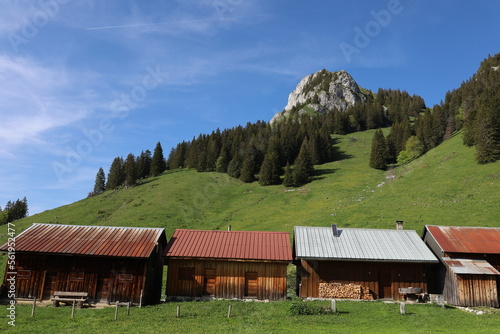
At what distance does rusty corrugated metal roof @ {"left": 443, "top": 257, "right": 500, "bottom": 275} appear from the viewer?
1043 inches

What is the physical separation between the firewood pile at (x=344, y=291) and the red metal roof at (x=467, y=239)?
7224 millimetres

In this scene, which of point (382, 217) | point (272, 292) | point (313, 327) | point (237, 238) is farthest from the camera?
point (382, 217)

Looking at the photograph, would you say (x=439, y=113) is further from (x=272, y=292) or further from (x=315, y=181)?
(x=272, y=292)

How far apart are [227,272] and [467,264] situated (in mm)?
18654

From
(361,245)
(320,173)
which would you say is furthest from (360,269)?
(320,173)

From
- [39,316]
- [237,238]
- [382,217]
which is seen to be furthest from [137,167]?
[39,316]

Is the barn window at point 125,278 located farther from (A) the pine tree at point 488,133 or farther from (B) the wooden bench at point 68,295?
(A) the pine tree at point 488,133

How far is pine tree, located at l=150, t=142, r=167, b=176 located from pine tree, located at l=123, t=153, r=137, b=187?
765 cm

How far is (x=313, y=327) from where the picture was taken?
17.3m

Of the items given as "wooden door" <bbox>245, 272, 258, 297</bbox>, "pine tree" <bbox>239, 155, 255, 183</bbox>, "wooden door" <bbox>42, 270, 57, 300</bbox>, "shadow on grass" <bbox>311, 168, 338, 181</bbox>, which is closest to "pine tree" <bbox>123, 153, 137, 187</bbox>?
"pine tree" <bbox>239, 155, 255, 183</bbox>

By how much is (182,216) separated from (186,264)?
39498 mm

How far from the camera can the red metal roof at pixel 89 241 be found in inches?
1075

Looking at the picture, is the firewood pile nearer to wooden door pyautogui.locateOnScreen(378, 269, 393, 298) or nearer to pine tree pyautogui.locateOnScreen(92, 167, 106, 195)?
wooden door pyautogui.locateOnScreen(378, 269, 393, 298)

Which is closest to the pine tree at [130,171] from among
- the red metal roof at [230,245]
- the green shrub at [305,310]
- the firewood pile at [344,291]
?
the red metal roof at [230,245]
